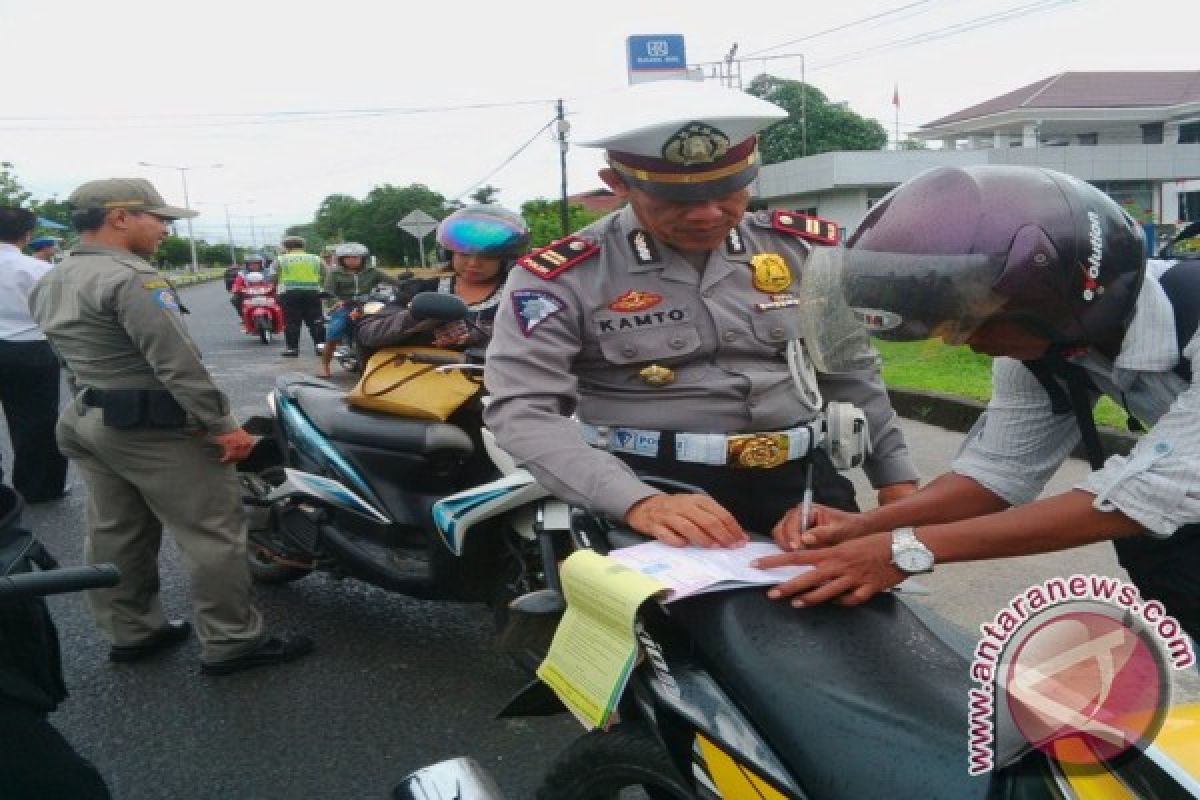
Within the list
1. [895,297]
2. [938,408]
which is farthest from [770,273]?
[938,408]

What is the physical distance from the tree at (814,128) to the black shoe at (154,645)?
48.4 metres

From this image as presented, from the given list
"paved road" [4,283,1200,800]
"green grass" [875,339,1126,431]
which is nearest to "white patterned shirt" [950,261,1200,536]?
"paved road" [4,283,1200,800]

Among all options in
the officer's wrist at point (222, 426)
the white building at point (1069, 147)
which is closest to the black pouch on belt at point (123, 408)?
the officer's wrist at point (222, 426)

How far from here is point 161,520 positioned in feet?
11.4

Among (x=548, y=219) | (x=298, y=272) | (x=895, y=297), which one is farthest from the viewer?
(x=548, y=219)

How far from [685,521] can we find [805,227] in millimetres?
1003

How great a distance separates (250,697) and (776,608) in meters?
2.37

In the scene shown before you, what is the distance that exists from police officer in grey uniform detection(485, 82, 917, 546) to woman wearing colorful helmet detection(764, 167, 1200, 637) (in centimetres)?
59

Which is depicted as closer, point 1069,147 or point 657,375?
point 657,375

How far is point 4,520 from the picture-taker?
1.70 meters

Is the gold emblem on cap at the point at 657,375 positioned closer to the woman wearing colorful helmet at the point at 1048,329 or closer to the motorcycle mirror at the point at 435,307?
the woman wearing colorful helmet at the point at 1048,329

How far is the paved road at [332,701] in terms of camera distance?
279cm

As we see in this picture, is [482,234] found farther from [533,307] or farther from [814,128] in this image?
[814,128]

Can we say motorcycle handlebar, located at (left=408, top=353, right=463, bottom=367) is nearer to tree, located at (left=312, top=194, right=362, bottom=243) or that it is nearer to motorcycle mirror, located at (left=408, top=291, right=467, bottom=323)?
motorcycle mirror, located at (left=408, top=291, right=467, bottom=323)
